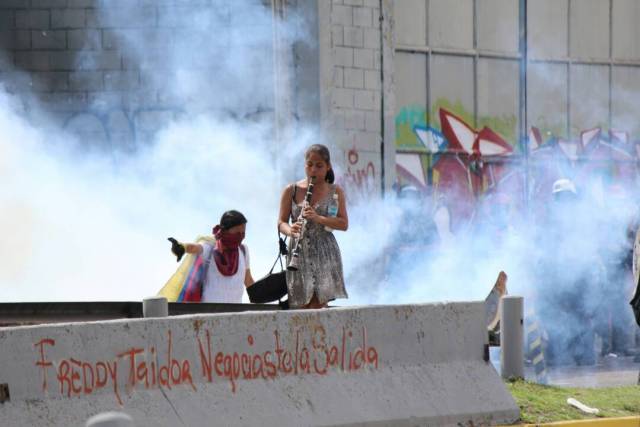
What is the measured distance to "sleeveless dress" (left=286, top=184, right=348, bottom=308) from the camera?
29.8 feet

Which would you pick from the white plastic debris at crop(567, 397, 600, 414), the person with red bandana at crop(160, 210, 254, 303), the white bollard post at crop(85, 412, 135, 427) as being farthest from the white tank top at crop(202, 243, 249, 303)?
the white bollard post at crop(85, 412, 135, 427)

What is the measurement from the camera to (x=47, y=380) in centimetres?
642

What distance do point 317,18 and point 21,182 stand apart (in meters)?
3.50

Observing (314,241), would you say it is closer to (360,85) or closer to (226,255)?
(226,255)

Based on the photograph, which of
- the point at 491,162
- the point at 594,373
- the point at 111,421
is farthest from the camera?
the point at 491,162

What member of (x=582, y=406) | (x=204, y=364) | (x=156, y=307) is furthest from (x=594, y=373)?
(x=204, y=364)

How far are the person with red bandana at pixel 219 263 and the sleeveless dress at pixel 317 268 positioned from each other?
1100mm

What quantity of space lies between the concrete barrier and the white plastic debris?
642 mm

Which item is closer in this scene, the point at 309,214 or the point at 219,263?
the point at 309,214

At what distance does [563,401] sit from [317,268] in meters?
1.76

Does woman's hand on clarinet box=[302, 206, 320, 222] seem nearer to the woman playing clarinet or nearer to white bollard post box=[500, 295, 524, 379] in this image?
the woman playing clarinet

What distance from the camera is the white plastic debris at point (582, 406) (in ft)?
27.5

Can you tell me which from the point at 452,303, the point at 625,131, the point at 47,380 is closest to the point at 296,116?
the point at 625,131

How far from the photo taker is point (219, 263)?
10234 millimetres
